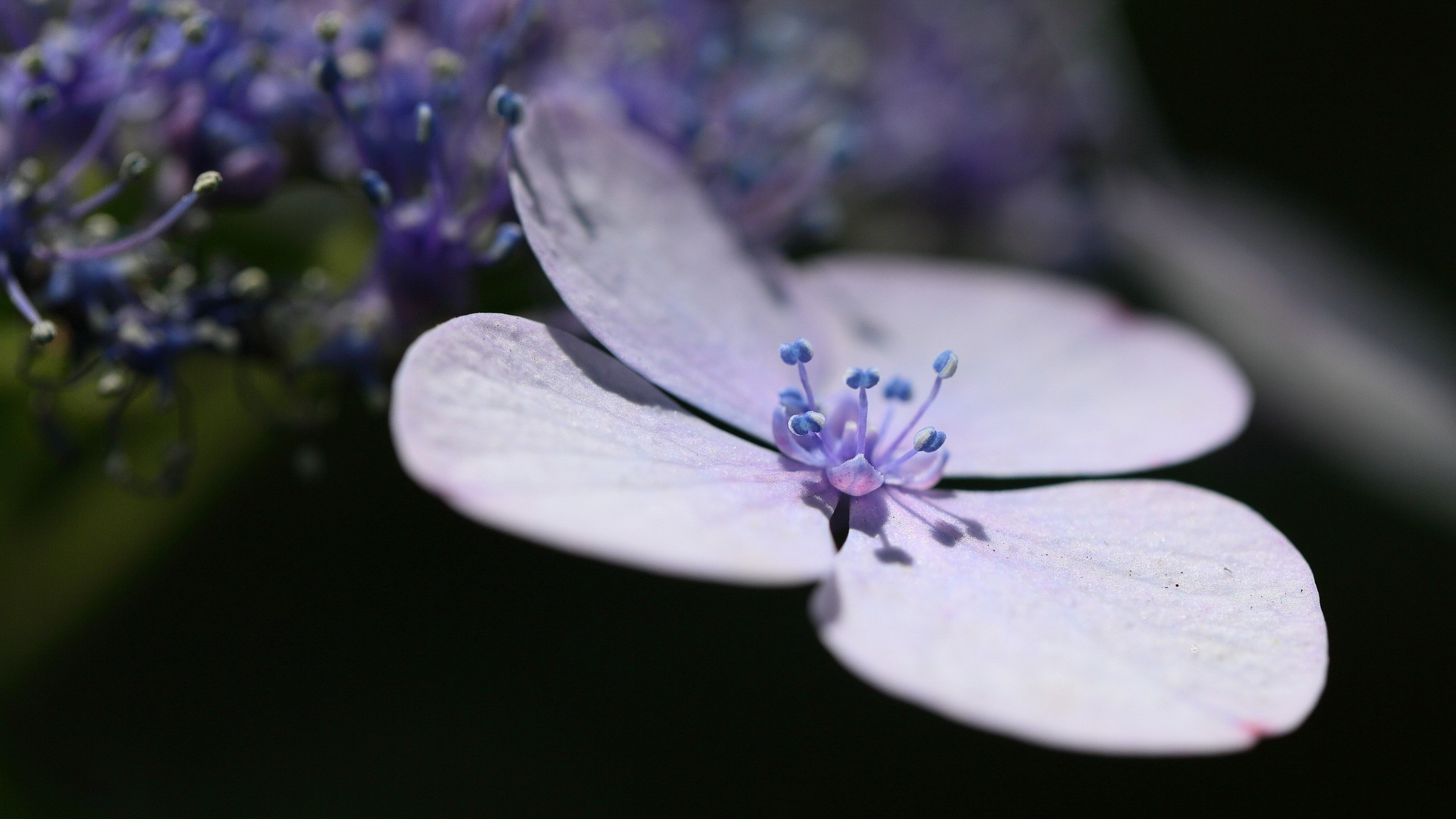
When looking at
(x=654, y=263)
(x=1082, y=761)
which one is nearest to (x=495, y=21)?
(x=654, y=263)

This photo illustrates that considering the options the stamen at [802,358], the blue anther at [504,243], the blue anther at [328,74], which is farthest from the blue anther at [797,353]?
the blue anther at [328,74]

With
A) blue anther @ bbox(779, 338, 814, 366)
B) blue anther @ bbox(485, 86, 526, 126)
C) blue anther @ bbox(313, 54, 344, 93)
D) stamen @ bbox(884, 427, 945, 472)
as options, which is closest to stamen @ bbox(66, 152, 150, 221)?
blue anther @ bbox(313, 54, 344, 93)

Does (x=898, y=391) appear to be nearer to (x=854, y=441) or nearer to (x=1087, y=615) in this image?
(x=854, y=441)

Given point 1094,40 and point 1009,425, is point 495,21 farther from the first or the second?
point 1094,40

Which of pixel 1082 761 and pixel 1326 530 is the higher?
pixel 1326 530

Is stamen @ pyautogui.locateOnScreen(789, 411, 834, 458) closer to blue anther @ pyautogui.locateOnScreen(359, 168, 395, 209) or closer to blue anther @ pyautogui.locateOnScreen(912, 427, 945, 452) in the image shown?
blue anther @ pyautogui.locateOnScreen(912, 427, 945, 452)
